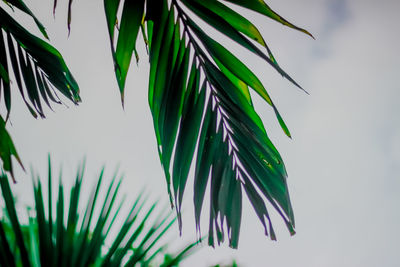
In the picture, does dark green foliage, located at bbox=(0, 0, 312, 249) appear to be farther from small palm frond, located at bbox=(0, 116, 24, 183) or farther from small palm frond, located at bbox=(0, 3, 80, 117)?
small palm frond, located at bbox=(0, 3, 80, 117)

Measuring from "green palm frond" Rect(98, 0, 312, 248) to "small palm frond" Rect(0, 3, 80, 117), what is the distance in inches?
18.0

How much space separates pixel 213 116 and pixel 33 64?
2.79 feet

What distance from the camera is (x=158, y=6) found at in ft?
2.18

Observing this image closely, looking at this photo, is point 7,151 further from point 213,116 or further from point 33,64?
point 33,64

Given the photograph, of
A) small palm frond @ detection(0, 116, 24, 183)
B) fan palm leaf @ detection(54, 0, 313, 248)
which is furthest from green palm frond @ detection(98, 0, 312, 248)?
small palm frond @ detection(0, 116, 24, 183)

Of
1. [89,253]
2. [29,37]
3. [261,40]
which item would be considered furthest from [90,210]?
[261,40]

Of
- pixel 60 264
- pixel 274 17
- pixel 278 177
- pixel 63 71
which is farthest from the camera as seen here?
pixel 63 71

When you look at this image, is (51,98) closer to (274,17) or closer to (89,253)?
(89,253)

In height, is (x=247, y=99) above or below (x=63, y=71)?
below

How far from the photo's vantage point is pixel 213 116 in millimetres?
757

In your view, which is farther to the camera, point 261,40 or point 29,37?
point 29,37

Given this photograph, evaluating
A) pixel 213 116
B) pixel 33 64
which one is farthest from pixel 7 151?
pixel 33 64

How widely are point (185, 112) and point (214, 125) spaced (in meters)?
0.08

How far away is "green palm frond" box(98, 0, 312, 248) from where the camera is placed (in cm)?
67
